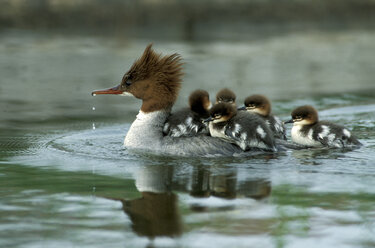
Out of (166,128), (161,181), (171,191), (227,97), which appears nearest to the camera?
(171,191)

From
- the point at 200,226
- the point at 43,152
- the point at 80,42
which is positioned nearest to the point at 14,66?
Result: the point at 80,42

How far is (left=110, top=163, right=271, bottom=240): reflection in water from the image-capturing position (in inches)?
182

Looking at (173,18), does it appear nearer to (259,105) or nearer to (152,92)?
(259,105)

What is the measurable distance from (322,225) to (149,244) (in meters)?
1.16

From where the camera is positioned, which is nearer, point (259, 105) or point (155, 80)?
point (155, 80)

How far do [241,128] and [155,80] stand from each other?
3.54 feet

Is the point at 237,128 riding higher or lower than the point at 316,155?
higher

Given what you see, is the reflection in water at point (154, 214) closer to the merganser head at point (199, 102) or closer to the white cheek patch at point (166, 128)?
the white cheek patch at point (166, 128)

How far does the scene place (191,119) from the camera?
7.41m

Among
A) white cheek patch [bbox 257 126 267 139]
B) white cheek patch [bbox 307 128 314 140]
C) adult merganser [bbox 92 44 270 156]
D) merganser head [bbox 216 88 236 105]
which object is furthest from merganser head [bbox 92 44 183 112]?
white cheek patch [bbox 307 128 314 140]

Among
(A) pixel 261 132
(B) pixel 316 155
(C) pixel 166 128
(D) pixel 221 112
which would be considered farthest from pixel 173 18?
(B) pixel 316 155

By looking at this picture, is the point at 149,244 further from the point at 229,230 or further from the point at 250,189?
the point at 250,189

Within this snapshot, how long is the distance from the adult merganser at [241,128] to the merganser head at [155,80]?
2.03 ft

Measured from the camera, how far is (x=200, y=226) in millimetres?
4602
